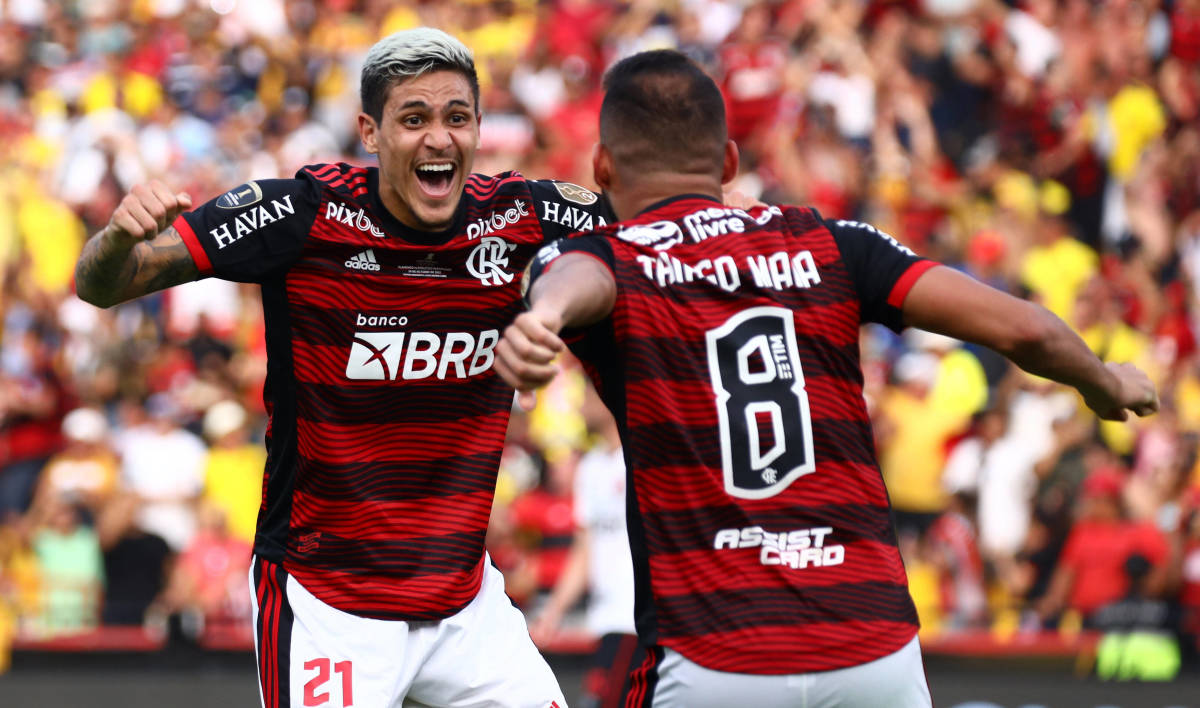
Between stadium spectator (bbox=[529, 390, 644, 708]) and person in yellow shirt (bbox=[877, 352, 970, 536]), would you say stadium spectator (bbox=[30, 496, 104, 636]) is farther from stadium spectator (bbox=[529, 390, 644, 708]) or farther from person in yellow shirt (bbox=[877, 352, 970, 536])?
person in yellow shirt (bbox=[877, 352, 970, 536])

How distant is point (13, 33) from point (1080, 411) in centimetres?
1134

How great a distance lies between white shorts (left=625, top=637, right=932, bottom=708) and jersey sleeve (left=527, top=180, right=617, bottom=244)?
6.26ft

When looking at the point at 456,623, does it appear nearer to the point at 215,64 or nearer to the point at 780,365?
the point at 780,365

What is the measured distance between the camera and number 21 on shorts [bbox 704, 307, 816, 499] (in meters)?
3.48

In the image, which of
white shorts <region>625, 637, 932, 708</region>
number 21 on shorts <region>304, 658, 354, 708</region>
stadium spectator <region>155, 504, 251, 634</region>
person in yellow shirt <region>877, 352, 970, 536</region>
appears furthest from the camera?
person in yellow shirt <region>877, 352, 970, 536</region>

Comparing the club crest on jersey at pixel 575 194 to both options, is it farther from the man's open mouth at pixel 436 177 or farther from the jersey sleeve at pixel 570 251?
the jersey sleeve at pixel 570 251

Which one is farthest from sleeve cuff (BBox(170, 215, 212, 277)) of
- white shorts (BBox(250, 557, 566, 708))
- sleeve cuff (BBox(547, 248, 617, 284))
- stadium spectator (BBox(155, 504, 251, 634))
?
stadium spectator (BBox(155, 504, 251, 634))

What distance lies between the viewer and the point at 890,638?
3.52 m

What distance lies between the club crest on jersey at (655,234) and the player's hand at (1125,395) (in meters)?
1.10

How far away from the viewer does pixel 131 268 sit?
14.8 feet

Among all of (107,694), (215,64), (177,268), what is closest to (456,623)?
(177,268)

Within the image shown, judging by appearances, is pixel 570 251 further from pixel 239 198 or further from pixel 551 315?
pixel 239 198

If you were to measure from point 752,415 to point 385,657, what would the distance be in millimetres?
1771

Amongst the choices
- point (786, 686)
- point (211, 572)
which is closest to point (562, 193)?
point (786, 686)
